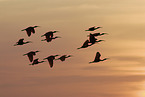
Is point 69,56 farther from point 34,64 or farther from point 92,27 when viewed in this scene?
point 92,27

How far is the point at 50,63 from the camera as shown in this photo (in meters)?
94.7

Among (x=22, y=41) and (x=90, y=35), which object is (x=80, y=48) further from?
(x=22, y=41)

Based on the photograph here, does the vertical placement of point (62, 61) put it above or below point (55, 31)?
below

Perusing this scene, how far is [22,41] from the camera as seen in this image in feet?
329

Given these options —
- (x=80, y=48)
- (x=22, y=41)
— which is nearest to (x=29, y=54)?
(x=22, y=41)

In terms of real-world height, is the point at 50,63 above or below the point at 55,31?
below

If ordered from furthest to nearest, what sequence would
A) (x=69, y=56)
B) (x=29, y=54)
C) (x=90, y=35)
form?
(x=69, y=56), (x=29, y=54), (x=90, y=35)

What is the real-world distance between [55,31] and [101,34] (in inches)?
373

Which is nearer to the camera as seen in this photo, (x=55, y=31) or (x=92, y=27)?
(x=92, y=27)

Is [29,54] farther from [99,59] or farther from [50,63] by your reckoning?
[99,59]

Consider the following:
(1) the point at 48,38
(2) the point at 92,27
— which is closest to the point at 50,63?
(1) the point at 48,38

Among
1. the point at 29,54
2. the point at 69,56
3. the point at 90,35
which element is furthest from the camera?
the point at 69,56

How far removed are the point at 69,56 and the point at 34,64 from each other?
946cm

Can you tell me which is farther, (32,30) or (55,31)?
(55,31)
